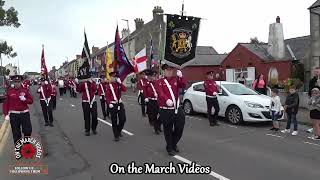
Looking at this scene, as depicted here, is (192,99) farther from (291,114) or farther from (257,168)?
(257,168)

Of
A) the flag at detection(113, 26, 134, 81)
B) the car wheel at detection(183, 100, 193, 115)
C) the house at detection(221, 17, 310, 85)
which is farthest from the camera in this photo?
the house at detection(221, 17, 310, 85)

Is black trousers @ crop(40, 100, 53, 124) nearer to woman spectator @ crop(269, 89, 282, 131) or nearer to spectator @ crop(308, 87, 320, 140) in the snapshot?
woman spectator @ crop(269, 89, 282, 131)

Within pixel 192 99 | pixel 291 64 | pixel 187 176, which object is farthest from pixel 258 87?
pixel 291 64

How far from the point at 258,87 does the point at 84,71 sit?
840 cm

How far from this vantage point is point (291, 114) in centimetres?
1267

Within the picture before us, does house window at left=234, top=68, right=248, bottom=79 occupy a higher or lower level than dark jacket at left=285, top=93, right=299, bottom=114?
higher

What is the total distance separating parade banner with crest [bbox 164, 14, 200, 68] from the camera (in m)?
12.8

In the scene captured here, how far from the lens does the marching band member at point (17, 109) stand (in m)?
9.84

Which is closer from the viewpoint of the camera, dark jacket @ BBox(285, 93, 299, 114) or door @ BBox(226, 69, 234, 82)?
dark jacket @ BBox(285, 93, 299, 114)

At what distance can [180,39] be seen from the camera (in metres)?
→ 13.1

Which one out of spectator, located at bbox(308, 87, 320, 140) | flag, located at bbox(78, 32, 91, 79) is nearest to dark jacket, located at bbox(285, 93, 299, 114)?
spectator, located at bbox(308, 87, 320, 140)
